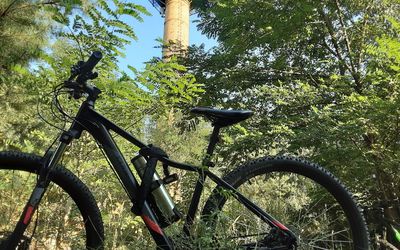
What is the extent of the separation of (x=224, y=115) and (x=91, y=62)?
70 cm

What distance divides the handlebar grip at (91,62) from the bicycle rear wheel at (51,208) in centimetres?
47

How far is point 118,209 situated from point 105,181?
0.61 m

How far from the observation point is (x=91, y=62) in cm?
184

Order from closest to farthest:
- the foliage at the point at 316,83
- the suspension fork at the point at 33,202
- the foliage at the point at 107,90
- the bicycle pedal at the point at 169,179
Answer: the suspension fork at the point at 33,202 → the bicycle pedal at the point at 169,179 → the foliage at the point at 107,90 → the foliage at the point at 316,83

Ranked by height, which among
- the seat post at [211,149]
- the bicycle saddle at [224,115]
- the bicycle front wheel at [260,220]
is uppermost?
the bicycle saddle at [224,115]

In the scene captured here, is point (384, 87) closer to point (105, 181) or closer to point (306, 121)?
point (306, 121)

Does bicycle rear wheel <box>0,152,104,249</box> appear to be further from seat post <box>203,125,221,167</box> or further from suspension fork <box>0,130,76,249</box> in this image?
seat post <box>203,125,221,167</box>

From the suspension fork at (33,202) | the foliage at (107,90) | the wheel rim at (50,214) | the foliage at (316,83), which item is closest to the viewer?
the suspension fork at (33,202)

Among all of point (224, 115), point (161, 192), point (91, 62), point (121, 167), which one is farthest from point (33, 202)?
point (224, 115)

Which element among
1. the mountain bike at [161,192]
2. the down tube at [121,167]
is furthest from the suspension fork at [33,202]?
the down tube at [121,167]

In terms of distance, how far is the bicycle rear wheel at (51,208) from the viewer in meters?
1.85

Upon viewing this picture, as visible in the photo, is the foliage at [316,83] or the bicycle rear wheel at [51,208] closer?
the bicycle rear wheel at [51,208]

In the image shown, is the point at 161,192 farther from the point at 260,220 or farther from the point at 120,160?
the point at 260,220

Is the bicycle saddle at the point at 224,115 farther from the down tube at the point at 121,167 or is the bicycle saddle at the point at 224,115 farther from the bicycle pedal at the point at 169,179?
the down tube at the point at 121,167
